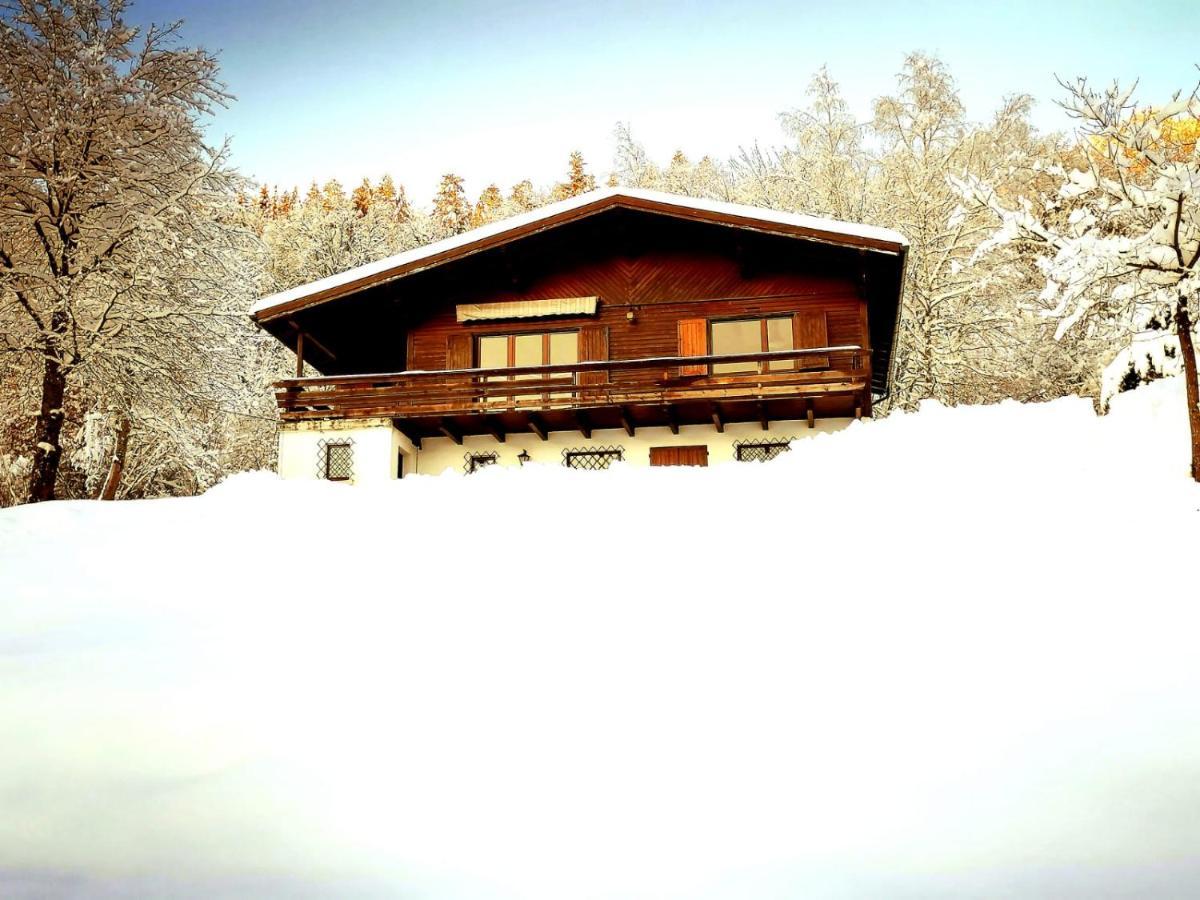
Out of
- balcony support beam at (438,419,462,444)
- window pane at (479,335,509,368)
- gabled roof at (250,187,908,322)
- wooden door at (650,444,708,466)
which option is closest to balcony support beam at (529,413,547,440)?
balcony support beam at (438,419,462,444)

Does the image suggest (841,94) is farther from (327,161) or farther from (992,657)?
(327,161)

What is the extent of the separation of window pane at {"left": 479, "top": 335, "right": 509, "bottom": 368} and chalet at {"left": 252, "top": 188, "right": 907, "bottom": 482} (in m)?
0.04

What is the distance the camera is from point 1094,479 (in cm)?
1147

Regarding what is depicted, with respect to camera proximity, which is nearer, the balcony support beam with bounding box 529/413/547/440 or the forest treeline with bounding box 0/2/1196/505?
the forest treeline with bounding box 0/2/1196/505

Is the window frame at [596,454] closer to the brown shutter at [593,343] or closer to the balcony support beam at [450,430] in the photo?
the brown shutter at [593,343]

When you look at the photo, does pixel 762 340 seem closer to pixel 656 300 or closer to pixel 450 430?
pixel 656 300

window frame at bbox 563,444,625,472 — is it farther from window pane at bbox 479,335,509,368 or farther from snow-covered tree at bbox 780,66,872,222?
snow-covered tree at bbox 780,66,872,222

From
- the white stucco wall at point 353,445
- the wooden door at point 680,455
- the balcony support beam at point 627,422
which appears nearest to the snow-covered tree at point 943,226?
the wooden door at point 680,455

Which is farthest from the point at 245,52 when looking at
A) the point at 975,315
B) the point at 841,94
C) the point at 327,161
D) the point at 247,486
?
the point at 327,161

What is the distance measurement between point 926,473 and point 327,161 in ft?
188

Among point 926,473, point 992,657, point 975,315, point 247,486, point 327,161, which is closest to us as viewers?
point 992,657

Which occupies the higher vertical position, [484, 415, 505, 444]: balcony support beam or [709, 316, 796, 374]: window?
[709, 316, 796, 374]: window

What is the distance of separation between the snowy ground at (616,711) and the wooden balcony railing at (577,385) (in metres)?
7.80

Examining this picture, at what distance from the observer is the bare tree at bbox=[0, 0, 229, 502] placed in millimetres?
18078
